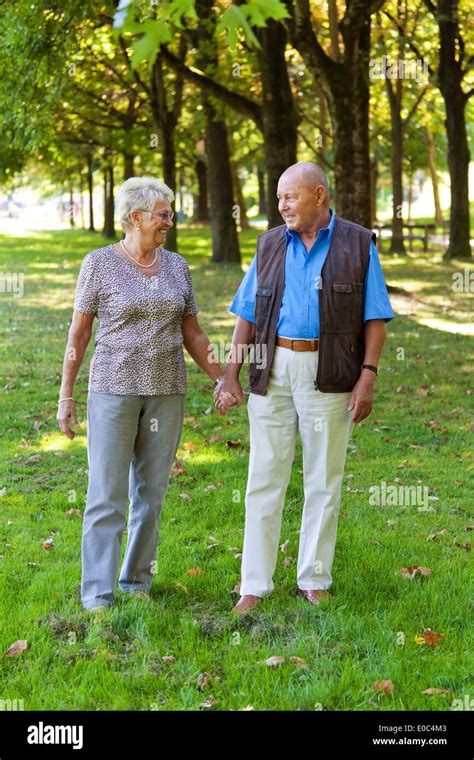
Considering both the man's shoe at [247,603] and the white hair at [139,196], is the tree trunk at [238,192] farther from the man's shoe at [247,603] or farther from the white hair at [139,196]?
the man's shoe at [247,603]

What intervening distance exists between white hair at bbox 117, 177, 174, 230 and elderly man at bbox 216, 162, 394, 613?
2.02 feet

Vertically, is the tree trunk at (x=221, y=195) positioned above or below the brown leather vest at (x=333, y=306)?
above

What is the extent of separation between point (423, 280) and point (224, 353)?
10.1 meters

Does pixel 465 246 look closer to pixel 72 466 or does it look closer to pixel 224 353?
pixel 224 353

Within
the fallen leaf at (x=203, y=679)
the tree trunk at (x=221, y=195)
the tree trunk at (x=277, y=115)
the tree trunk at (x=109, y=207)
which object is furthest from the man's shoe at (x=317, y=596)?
the tree trunk at (x=109, y=207)

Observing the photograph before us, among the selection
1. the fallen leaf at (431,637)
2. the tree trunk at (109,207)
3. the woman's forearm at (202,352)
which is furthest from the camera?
the tree trunk at (109,207)

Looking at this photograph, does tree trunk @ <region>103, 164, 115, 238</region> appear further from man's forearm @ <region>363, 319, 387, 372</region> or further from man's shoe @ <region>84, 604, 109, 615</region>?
man's shoe @ <region>84, 604, 109, 615</region>

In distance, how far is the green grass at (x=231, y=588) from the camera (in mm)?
4535

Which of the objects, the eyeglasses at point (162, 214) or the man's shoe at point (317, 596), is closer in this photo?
the eyeglasses at point (162, 214)

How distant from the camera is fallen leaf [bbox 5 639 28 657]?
4.82 meters

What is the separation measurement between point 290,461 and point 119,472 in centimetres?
92

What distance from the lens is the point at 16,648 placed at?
486 cm

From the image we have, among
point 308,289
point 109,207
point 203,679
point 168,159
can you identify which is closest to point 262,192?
point 109,207

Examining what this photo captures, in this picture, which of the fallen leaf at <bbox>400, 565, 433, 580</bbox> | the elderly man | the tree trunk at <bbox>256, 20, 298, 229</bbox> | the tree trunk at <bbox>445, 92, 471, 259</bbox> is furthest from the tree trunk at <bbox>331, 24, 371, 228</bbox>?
the elderly man
